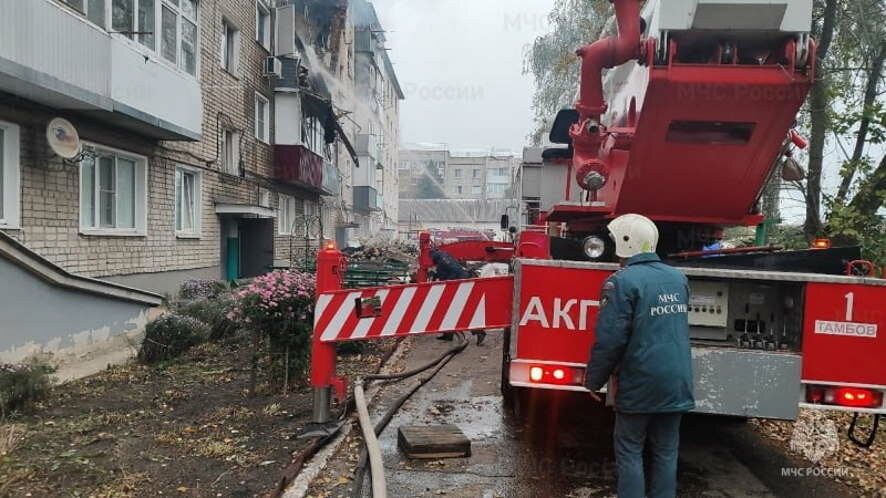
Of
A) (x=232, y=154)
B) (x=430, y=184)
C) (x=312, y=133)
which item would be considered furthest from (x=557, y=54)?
(x=430, y=184)

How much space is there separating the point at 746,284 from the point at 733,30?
1635mm

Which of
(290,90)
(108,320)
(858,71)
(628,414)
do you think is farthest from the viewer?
(290,90)

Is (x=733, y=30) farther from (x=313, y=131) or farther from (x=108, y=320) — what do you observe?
(x=313, y=131)

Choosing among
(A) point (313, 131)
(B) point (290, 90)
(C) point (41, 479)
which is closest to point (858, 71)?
(C) point (41, 479)

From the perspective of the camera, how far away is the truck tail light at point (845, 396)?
12.6 feet

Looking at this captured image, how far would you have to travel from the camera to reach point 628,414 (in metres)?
3.34

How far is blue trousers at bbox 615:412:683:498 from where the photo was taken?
3.34 meters

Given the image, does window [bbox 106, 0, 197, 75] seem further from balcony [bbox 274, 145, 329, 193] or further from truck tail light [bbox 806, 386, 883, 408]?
truck tail light [bbox 806, 386, 883, 408]

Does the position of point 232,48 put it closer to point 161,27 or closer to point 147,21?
point 161,27

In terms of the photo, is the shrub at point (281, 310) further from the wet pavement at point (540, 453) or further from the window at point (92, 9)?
the window at point (92, 9)

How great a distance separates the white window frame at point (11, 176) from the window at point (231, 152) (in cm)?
761

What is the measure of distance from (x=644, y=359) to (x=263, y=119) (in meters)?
16.3

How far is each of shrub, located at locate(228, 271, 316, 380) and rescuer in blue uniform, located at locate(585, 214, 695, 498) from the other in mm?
3217

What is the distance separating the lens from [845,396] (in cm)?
385
